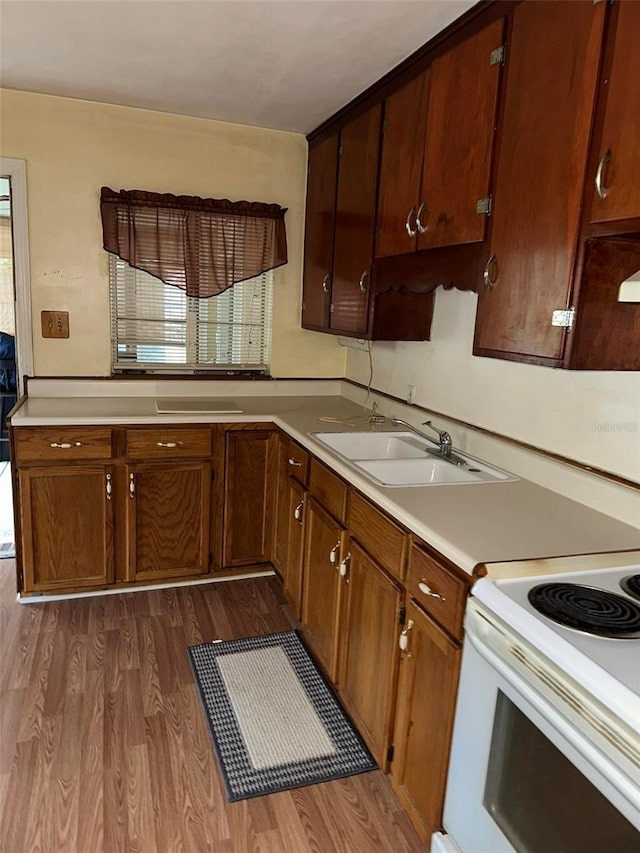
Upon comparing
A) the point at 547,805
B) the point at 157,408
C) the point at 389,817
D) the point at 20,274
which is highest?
the point at 20,274

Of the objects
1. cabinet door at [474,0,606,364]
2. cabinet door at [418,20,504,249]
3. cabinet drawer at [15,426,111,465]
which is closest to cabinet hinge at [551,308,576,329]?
cabinet door at [474,0,606,364]

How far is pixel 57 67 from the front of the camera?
2.52 meters

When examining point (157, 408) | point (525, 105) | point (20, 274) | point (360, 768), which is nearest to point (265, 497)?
point (157, 408)

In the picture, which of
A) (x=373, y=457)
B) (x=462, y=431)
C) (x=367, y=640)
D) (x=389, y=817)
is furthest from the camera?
(x=373, y=457)

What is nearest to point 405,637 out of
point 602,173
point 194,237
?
point 602,173

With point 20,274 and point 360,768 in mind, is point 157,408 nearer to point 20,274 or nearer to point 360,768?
point 20,274

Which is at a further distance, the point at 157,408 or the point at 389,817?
the point at 157,408

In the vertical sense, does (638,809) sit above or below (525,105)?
below

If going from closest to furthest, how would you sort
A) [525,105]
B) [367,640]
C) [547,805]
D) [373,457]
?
[547,805] → [525,105] → [367,640] → [373,457]

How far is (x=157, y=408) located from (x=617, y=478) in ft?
6.92

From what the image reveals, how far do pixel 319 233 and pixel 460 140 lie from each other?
135 centimetres

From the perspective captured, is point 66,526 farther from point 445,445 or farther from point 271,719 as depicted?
point 445,445

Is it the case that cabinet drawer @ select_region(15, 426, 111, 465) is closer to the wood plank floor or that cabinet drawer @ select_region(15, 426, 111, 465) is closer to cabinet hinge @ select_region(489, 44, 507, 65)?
the wood plank floor

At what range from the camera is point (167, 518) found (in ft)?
9.73
